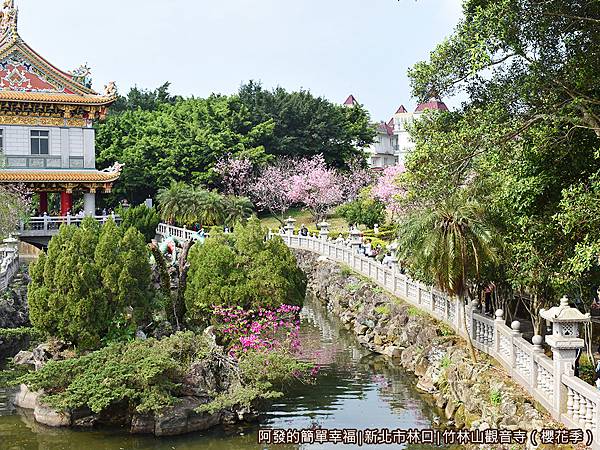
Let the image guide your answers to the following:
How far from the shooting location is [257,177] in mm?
47188

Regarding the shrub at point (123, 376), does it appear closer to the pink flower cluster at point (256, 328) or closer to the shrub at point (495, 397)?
the pink flower cluster at point (256, 328)

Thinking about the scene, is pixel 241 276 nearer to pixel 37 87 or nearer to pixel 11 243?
pixel 11 243

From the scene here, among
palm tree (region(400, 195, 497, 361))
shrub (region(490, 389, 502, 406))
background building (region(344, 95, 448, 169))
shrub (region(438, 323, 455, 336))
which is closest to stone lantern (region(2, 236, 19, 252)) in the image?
A: shrub (region(438, 323, 455, 336))

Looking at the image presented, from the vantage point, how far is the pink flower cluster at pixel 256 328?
1573cm

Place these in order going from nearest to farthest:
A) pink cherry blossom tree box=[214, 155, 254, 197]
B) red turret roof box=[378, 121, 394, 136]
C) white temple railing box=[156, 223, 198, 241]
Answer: white temple railing box=[156, 223, 198, 241]
pink cherry blossom tree box=[214, 155, 254, 197]
red turret roof box=[378, 121, 394, 136]

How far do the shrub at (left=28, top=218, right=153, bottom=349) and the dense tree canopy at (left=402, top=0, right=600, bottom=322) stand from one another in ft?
21.9

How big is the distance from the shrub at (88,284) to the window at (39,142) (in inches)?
608

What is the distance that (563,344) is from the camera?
1060cm

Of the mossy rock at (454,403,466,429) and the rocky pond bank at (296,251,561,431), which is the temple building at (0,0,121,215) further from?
the mossy rock at (454,403,466,429)

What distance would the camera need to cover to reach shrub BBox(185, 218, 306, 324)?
1747 centimetres

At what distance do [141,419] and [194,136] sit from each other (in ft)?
112

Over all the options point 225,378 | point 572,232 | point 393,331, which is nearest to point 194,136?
point 393,331

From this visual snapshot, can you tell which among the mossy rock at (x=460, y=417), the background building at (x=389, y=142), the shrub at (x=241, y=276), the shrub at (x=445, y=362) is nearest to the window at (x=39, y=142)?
the shrub at (x=241, y=276)

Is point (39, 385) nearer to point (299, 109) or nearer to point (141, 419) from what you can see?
point (141, 419)
